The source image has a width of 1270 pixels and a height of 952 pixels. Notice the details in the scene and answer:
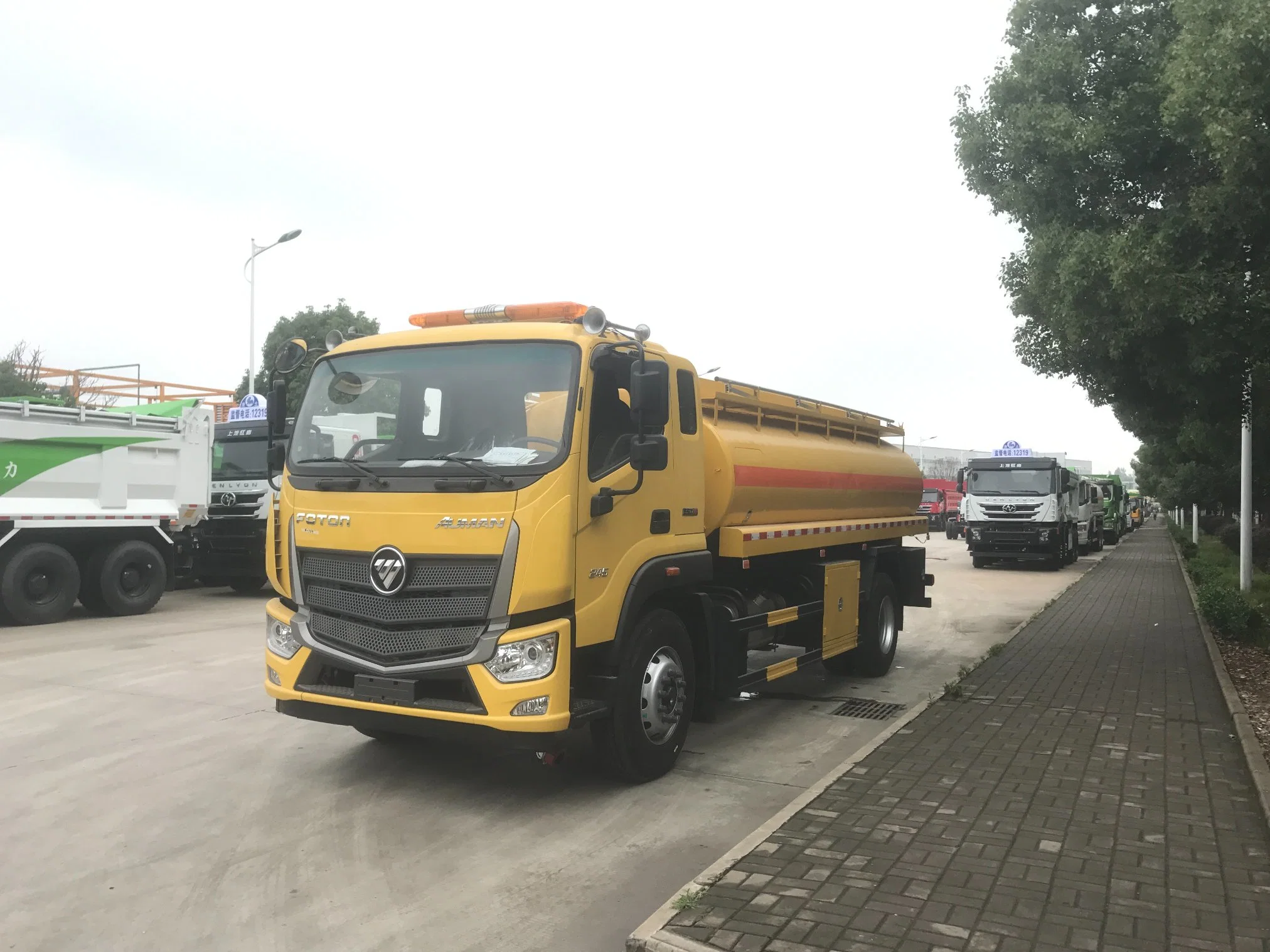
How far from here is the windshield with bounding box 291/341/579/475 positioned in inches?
207

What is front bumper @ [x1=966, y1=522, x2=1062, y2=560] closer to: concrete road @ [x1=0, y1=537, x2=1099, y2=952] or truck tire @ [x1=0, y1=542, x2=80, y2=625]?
concrete road @ [x1=0, y1=537, x2=1099, y2=952]

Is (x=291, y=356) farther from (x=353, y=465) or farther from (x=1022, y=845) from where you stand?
(x=1022, y=845)

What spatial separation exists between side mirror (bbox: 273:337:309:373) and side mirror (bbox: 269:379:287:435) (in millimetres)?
177

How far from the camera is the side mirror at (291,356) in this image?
6043 millimetres

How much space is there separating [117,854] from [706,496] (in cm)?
389

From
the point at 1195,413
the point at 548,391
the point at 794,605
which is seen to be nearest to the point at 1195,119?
the point at 1195,413

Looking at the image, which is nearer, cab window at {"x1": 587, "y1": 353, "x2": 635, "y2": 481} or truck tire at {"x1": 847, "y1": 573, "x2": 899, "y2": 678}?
cab window at {"x1": 587, "y1": 353, "x2": 635, "y2": 481}

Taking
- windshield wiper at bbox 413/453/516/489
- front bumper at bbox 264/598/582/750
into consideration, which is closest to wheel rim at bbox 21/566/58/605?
front bumper at bbox 264/598/582/750

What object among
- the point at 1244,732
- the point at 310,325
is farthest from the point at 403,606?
the point at 310,325

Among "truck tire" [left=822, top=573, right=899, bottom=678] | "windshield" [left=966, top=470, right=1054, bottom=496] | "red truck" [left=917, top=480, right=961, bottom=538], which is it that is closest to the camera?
"truck tire" [left=822, top=573, right=899, bottom=678]

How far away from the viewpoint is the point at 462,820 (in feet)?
17.1

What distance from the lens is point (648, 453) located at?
5.33 m

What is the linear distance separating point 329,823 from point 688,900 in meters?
2.21

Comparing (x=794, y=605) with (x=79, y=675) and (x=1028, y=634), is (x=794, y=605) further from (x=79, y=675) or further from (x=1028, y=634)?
(x=79, y=675)
